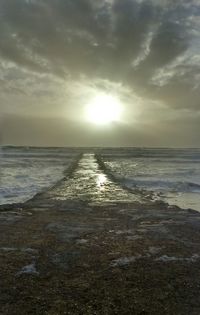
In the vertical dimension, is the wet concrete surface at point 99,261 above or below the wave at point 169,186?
above

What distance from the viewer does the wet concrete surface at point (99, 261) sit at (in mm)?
6258

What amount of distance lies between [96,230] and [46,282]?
4.57 meters

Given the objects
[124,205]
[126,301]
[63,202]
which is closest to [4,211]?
[63,202]

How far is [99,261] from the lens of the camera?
27.6 ft

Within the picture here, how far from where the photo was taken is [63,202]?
17.8m

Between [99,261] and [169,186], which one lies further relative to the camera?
[169,186]

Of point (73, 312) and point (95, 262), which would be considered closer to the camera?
point (73, 312)

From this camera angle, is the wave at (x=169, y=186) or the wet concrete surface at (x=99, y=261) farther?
the wave at (x=169, y=186)

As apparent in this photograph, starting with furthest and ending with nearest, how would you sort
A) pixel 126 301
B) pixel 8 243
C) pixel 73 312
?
pixel 8 243 → pixel 126 301 → pixel 73 312

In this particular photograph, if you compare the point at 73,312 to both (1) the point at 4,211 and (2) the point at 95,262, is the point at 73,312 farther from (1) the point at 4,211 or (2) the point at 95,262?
(1) the point at 4,211

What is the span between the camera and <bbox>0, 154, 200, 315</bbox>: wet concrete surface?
626 centimetres

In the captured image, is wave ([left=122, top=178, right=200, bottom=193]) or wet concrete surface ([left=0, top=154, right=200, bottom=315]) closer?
wet concrete surface ([left=0, top=154, right=200, bottom=315])

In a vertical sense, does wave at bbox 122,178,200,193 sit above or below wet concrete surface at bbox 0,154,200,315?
below

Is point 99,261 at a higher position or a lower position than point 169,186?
higher
